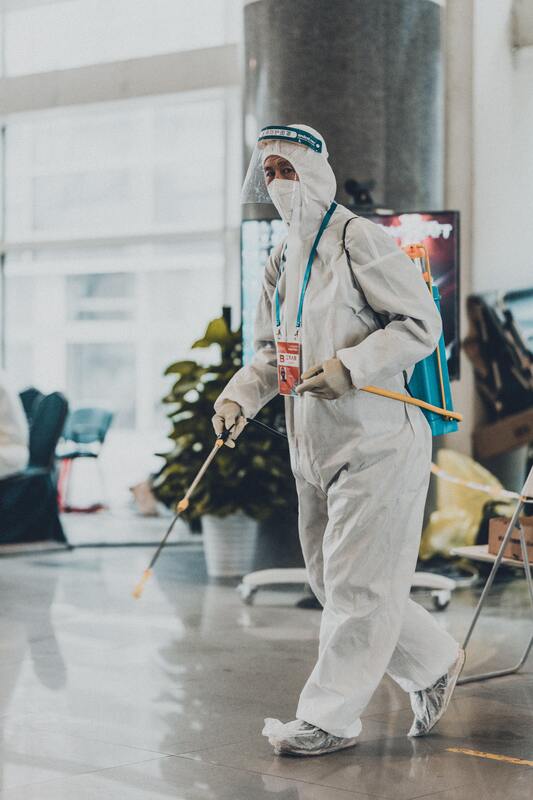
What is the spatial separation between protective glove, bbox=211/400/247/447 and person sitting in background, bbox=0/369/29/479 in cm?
387

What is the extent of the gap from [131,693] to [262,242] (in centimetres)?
265

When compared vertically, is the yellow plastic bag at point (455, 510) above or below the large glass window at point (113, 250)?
below

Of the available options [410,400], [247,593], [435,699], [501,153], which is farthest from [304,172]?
[501,153]

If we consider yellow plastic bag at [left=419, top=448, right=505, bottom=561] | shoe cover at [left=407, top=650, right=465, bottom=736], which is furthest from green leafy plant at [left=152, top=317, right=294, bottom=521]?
shoe cover at [left=407, top=650, right=465, bottom=736]

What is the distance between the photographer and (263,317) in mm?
3336

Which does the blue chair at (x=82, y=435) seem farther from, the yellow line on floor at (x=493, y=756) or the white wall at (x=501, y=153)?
the yellow line on floor at (x=493, y=756)

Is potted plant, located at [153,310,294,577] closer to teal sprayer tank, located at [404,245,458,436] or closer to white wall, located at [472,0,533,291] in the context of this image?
white wall, located at [472,0,533,291]

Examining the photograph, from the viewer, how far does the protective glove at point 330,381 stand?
9.46ft

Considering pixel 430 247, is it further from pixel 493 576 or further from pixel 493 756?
pixel 493 756

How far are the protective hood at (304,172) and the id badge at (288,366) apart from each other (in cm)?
28

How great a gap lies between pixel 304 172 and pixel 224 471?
302cm

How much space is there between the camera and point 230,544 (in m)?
6.14

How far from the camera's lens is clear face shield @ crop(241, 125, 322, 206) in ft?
10.1

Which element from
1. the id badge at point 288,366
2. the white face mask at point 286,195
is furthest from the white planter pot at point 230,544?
the white face mask at point 286,195
